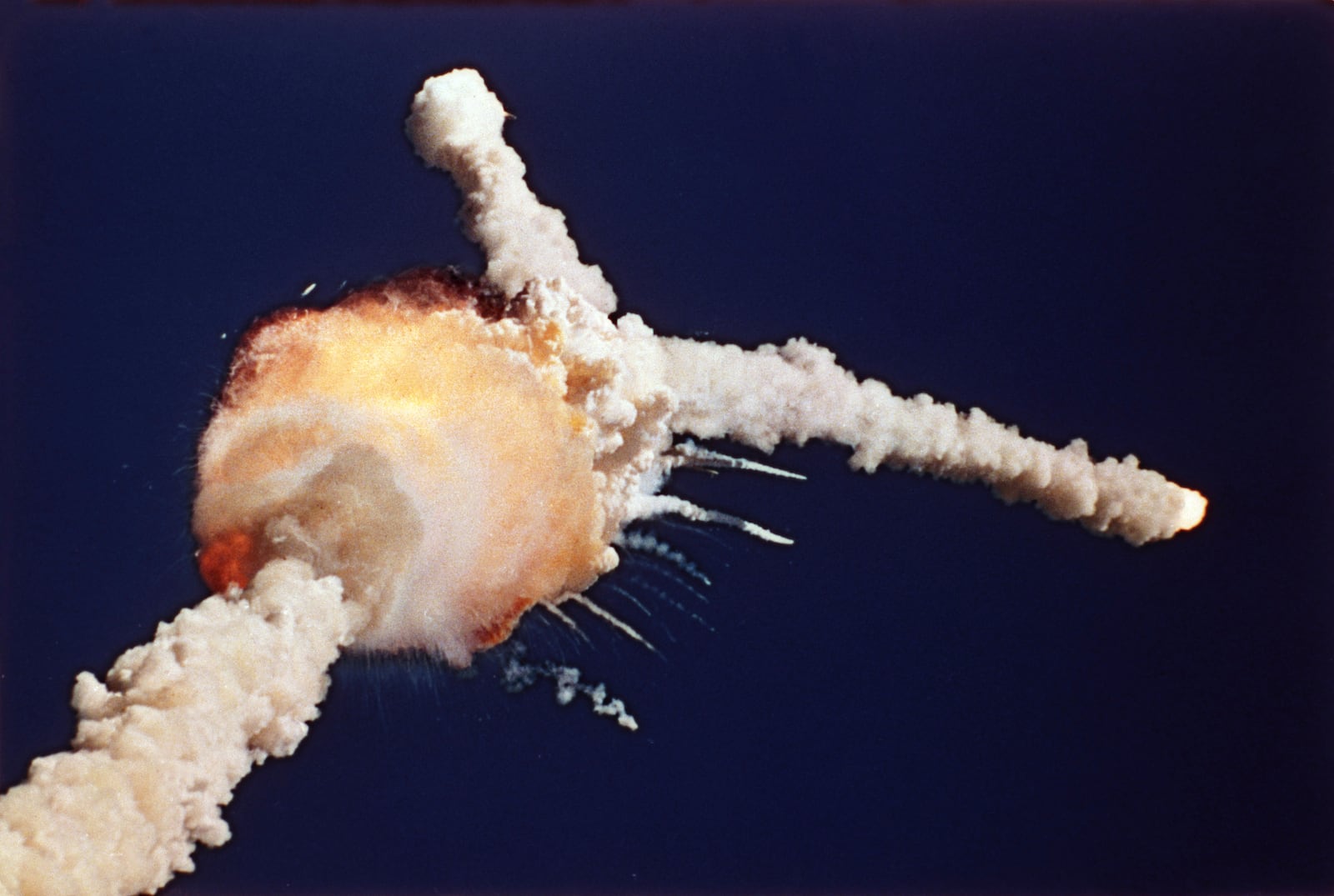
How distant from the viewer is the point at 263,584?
13125 mm

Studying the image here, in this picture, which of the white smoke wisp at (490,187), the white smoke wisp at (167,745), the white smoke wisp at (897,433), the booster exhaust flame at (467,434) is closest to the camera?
the white smoke wisp at (167,745)

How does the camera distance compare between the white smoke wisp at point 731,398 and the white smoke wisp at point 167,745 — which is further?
the white smoke wisp at point 731,398

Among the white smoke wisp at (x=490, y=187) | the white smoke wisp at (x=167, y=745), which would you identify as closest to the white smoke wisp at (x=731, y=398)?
the white smoke wisp at (x=490, y=187)

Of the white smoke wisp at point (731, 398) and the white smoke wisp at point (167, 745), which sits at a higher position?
the white smoke wisp at point (731, 398)

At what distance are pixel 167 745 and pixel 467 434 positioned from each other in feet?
15.3

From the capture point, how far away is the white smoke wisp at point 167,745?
10.4 m

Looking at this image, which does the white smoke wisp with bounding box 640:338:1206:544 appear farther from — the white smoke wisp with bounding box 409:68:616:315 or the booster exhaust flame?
the white smoke wisp with bounding box 409:68:616:315

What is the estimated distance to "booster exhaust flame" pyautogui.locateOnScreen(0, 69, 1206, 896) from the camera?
1395 centimetres

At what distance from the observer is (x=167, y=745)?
1109 cm

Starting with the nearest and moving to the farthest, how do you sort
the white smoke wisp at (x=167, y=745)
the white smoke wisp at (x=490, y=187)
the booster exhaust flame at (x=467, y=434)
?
the white smoke wisp at (x=167, y=745), the booster exhaust flame at (x=467, y=434), the white smoke wisp at (x=490, y=187)

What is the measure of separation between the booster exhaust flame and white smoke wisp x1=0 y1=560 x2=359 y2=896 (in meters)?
0.06

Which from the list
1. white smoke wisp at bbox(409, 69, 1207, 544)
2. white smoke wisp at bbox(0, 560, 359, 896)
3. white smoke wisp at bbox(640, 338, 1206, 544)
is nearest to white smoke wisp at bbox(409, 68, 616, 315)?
white smoke wisp at bbox(409, 69, 1207, 544)

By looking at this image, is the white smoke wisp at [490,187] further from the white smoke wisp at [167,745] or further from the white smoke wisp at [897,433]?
the white smoke wisp at [167,745]

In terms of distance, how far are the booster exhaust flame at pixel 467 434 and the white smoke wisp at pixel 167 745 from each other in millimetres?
63
